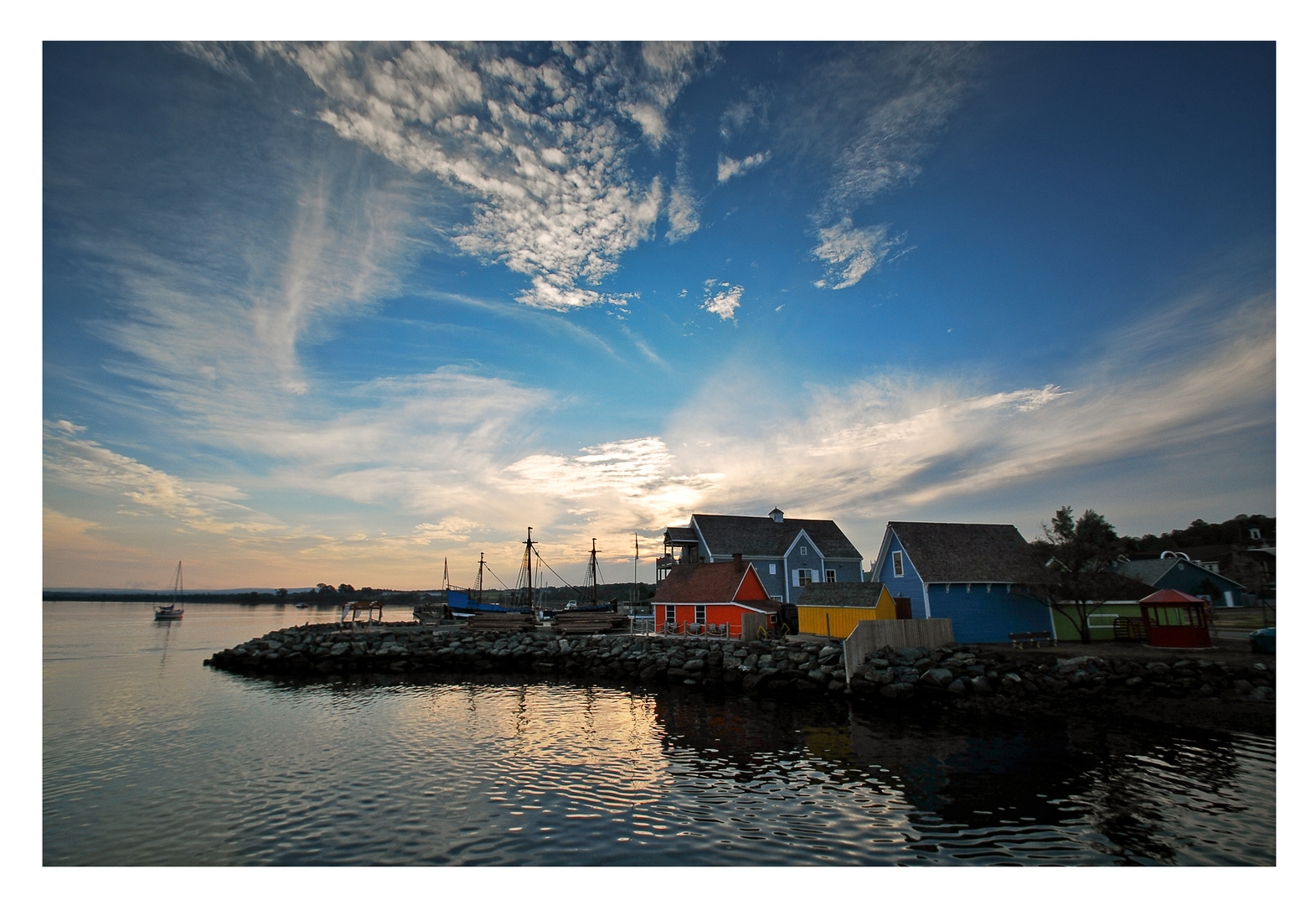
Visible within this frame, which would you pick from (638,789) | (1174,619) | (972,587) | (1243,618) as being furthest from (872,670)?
(1243,618)

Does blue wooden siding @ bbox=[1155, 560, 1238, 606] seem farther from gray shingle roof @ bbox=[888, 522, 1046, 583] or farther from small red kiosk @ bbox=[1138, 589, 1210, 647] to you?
small red kiosk @ bbox=[1138, 589, 1210, 647]

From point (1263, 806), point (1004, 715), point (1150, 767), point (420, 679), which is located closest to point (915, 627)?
point (1004, 715)

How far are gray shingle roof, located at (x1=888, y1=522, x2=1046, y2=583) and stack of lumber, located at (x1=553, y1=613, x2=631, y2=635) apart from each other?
24841mm

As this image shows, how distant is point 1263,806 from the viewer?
43.3ft

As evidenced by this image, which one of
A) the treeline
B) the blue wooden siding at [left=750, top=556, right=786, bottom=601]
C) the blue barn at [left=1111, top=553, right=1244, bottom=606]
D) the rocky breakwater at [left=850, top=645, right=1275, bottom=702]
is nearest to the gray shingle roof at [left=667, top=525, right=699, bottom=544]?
the blue wooden siding at [left=750, top=556, right=786, bottom=601]

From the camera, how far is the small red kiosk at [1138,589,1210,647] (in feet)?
85.3

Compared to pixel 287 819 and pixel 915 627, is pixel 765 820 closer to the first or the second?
pixel 287 819

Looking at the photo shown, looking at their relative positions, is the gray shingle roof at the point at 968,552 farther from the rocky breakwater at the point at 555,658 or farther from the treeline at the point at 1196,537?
the treeline at the point at 1196,537

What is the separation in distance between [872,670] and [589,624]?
88.2 feet

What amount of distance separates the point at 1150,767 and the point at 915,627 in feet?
44.4

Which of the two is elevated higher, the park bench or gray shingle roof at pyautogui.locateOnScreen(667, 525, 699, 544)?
gray shingle roof at pyautogui.locateOnScreen(667, 525, 699, 544)

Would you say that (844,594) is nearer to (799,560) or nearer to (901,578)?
(901,578)

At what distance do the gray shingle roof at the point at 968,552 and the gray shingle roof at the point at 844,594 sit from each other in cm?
278

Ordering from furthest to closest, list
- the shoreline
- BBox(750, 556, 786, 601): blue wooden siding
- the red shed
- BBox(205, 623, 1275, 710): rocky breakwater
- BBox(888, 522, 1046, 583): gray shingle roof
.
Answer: BBox(750, 556, 786, 601): blue wooden siding → the red shed → BBox(888, 522, 1046, 583): gray shingle roof → BBox(205, 623, 1275, 710): rocky breakwater → the shoreline
